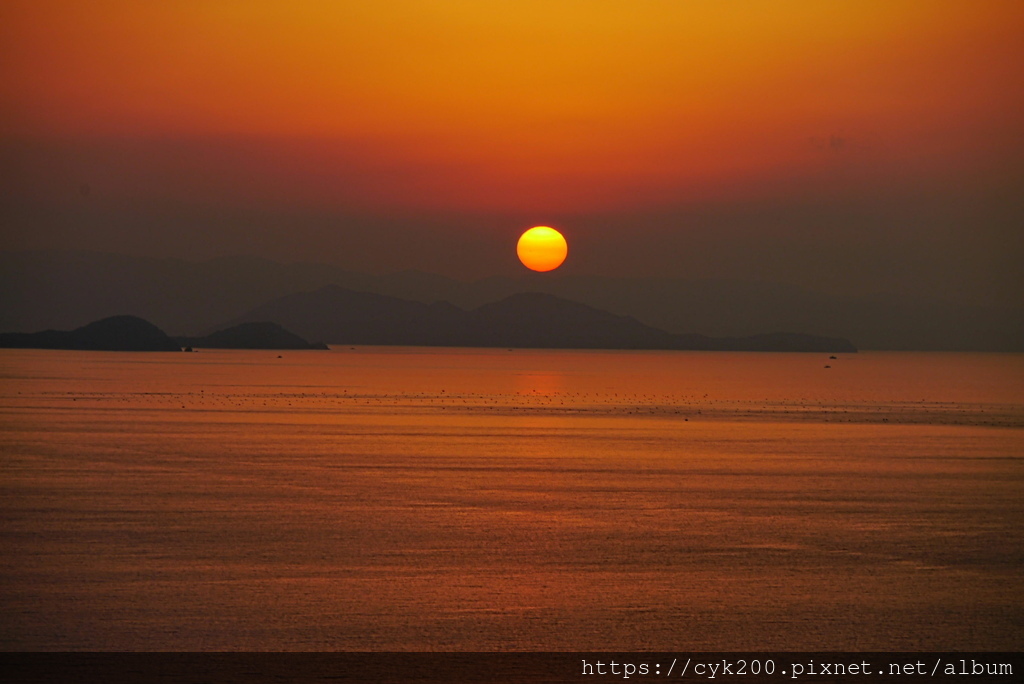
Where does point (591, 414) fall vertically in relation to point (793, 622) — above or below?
above

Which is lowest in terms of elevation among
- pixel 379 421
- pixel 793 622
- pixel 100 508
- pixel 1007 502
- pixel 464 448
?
pixel 793 622

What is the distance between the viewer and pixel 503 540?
23406 millimetres

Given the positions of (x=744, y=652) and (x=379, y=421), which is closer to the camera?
(x=744, y=652)

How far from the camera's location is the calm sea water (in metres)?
16.6

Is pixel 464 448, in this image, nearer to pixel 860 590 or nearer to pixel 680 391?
pixel 860 590

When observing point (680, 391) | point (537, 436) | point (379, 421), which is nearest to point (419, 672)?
point (537, 436)

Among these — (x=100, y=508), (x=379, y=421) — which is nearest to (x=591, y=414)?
(x=379, y=421)

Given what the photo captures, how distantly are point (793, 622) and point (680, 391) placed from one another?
87.7 meters

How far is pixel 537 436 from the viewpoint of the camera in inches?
2005

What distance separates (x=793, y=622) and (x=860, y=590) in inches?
109

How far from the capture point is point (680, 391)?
342 ft

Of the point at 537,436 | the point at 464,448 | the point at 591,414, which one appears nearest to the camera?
the point at 464,448

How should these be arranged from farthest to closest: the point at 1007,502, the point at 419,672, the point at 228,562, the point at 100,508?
the point at 1007,502
the point at 100,508
the point at 228,562
the point at 419,672

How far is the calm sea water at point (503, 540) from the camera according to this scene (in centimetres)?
1661
